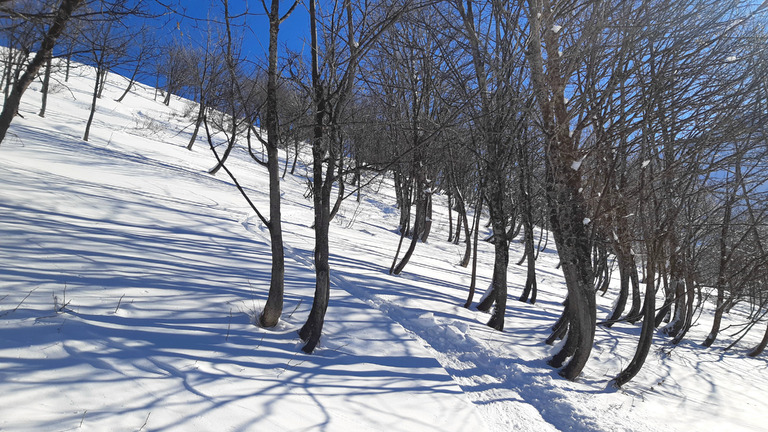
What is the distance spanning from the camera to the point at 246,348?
3.61 meters

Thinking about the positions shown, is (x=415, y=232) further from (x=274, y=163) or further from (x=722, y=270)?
(x=722, y=270)

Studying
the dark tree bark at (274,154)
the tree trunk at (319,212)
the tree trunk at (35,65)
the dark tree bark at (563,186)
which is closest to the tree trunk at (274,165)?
the dark tree bark at (274,154)

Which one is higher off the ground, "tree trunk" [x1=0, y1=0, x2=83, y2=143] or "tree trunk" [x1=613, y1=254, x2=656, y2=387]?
"tree trunk" [x1=0, y1=0, x2=83, y2=143]

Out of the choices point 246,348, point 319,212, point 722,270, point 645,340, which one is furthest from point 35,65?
point 722,270

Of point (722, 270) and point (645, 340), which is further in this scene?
point (722, 270)

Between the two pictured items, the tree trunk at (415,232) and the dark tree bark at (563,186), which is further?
the tree trunk at (415,232)

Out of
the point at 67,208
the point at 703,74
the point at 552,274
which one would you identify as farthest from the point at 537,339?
the point at 552,274

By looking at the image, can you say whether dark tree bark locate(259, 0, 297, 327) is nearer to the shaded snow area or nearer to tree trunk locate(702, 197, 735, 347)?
the shaded snow area

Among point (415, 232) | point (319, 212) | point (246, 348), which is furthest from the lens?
point (415, 232)

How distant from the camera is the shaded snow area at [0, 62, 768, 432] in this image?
8.39ft

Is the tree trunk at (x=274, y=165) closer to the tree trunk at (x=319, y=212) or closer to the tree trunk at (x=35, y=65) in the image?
the tree trunk at (x=319, y=212)

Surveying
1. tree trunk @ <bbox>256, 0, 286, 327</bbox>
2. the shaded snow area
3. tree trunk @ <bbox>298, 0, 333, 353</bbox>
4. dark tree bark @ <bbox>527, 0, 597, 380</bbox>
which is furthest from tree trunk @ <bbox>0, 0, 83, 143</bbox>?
dark tree bark @ <bbox>527, 0, 597, 380</bbox>

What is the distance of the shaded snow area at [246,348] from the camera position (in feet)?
8.39

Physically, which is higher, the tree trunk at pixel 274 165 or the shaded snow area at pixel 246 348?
the tree trunk at pixel 274 165
